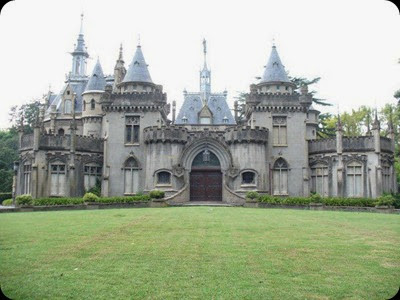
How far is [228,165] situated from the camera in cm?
4091

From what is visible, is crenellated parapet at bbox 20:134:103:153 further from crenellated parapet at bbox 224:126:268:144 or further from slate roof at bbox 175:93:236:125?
crenellated parapet at bbox 224:126:268:144

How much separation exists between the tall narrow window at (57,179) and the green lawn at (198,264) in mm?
24733

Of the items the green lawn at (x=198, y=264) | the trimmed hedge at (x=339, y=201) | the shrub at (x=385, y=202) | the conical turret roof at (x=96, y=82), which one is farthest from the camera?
the conical turret roof at (x=96, y=82)

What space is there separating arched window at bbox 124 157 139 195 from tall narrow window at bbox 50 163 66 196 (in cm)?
569

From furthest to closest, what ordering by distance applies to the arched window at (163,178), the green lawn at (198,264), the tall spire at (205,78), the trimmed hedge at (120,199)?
the tall spire at (205,78)
the arched window at (163,178)
the trimmed hedge at (120,199)
the green lawn at (198,264)

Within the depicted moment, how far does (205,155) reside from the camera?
137 ft

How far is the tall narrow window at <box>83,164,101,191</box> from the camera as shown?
41.9 m

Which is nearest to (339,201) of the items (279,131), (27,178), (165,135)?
(279,131)

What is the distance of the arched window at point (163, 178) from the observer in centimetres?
4047

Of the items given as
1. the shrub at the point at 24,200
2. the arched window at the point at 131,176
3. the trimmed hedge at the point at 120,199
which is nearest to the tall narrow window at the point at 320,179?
the trimmed hedge at the point at 120,199

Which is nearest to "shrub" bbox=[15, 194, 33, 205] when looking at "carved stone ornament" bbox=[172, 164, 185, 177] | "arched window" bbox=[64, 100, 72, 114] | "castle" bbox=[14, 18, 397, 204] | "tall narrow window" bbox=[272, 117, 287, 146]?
"castle" bbox=[14, 18, 397, 204]

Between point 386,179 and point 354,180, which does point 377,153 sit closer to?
point 354,180

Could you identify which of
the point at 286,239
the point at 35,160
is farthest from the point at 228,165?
the point at 286,239

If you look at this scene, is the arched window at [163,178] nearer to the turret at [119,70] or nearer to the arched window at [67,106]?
the turret at [119,70]
